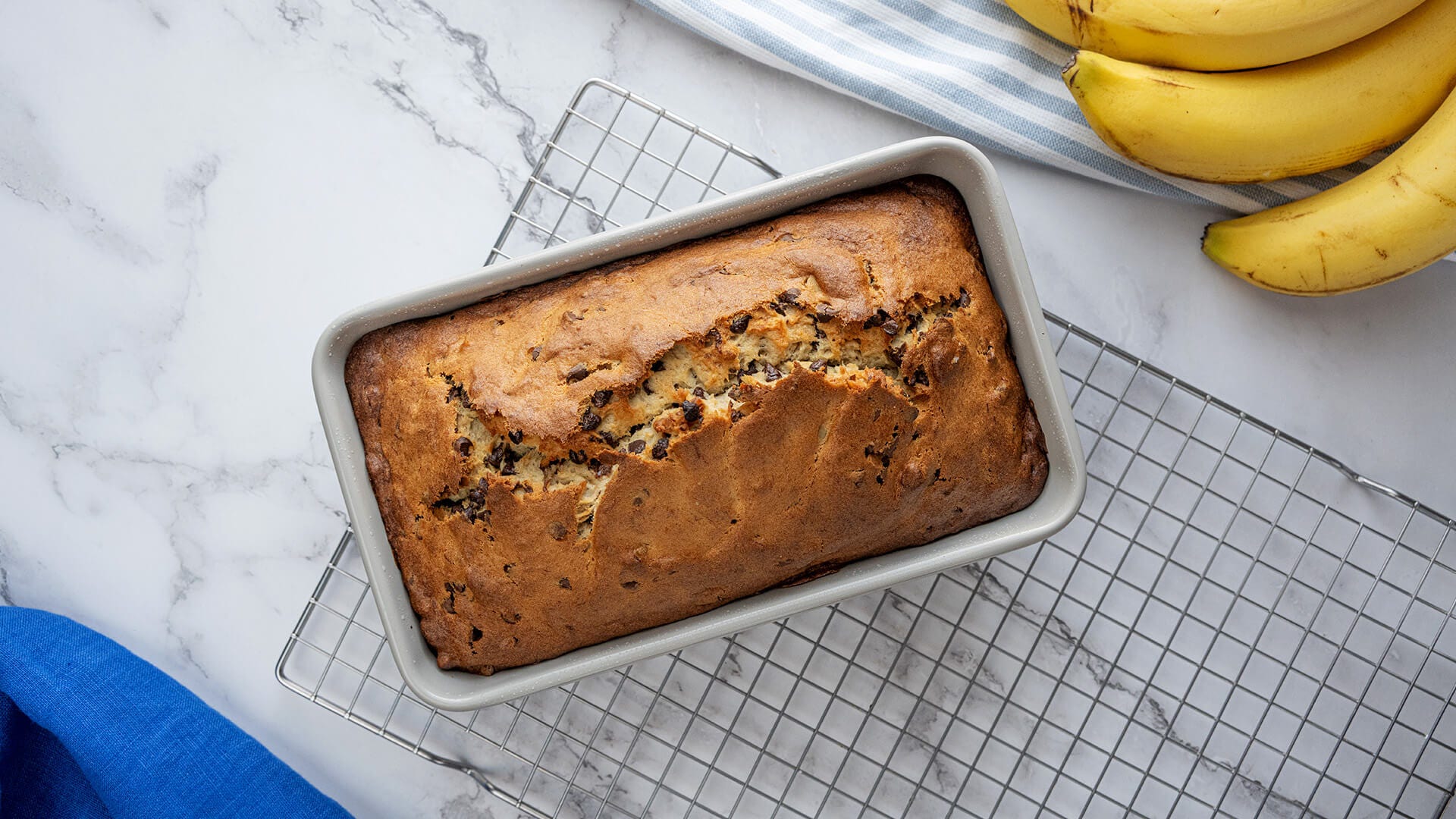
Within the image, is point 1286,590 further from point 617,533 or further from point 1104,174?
point 617,533

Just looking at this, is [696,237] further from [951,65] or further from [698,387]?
[951,65]

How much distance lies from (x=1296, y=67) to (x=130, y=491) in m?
2.04

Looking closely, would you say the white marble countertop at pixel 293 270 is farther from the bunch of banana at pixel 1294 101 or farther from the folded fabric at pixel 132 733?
the bunch of banana at pixel 1294 101

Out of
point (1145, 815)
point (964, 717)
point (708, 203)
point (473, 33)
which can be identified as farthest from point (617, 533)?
point (1145, 815)

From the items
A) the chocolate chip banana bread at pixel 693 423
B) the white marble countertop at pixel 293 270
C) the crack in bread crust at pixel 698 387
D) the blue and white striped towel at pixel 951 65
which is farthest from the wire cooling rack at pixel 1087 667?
the crack in bread crust at pixel 698 387

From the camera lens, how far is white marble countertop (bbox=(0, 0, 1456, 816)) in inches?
64.0

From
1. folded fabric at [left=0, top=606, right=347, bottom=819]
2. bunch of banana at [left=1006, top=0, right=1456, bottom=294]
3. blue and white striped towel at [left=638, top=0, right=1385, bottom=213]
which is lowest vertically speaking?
folded fabric at [left=0, top=606, right=347, bottom=819]

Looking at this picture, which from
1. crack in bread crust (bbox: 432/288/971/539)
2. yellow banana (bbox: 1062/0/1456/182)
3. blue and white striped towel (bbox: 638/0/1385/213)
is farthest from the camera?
blue and white striped towel (bbox: 638/0/1385/213)

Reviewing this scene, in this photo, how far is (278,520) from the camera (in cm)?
165

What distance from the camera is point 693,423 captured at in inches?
48.6

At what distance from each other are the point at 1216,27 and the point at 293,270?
1514 mm

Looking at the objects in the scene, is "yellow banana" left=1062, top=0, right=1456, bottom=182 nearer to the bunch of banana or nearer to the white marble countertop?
the bunch of banana

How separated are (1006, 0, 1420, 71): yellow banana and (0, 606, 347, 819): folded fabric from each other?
1.75 metres

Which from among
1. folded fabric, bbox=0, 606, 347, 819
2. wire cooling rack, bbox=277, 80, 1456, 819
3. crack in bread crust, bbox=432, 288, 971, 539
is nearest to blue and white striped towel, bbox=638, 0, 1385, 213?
wire cooling rack, bbox=277, 80, 1456, 819
